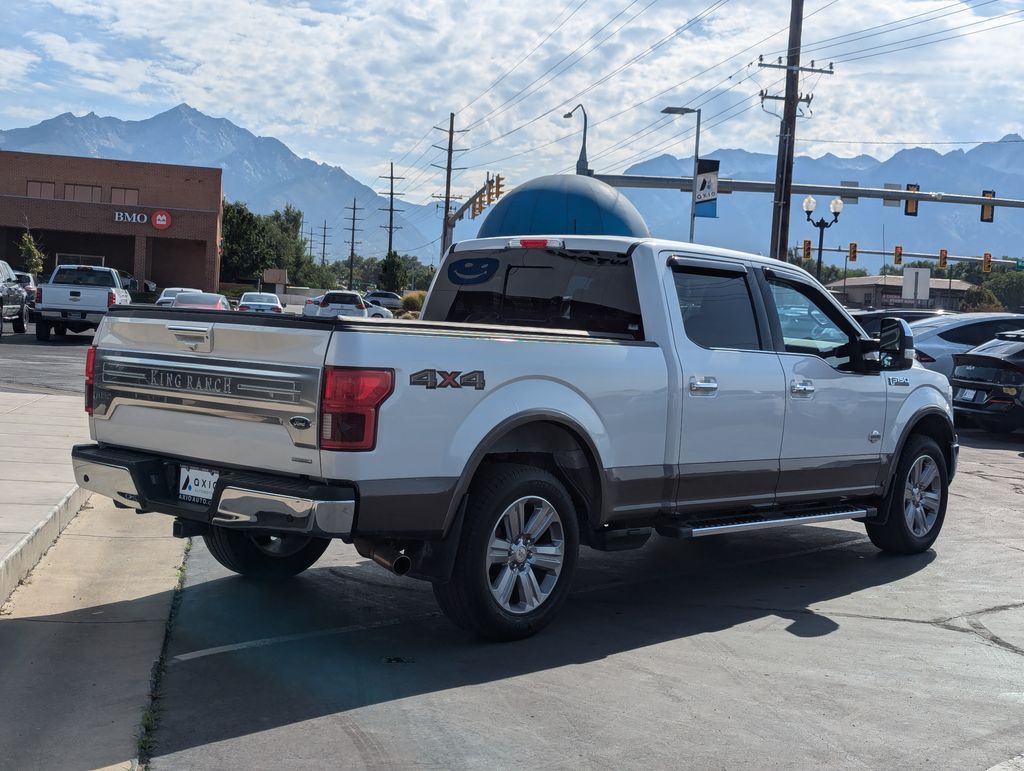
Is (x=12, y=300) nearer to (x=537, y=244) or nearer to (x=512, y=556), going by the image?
(x=537, y=244)

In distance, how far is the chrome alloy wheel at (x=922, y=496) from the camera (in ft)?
26.7

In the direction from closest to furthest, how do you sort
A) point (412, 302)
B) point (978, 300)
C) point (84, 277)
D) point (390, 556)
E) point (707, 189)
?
1. point (390, 556)
2. point (84, 277)
3. point (707, 189)
4. point (412, 302)
5. point (978, 300)

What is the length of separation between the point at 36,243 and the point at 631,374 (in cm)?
6406

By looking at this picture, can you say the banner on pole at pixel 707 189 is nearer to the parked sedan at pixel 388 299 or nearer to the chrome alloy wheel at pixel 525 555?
the chrome alloy wheel at pixel 525 555

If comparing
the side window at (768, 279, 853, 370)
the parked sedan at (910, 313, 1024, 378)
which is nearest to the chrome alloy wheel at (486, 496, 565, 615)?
the side window at (768, 279, 853, 370)

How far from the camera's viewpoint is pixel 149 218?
208ft

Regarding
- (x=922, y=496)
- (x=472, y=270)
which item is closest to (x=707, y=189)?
(x=922, y=496)

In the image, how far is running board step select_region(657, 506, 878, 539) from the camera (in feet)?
20.4

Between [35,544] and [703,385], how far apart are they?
4.06 meters

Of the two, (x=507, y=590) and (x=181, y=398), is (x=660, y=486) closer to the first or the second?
(x=507, y=590)

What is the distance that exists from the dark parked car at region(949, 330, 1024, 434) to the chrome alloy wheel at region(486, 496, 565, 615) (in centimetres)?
1205

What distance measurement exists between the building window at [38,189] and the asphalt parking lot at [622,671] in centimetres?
6396

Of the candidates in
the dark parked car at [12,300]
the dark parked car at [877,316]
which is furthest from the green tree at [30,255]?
Answer: the dark parked car at [877,316]

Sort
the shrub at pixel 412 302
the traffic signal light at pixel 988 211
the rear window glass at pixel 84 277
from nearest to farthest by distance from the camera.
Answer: the rear window glass at pixel 84 277, the traffic signal light at pixel 988 211, the shrub at pixel 412 302
